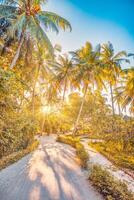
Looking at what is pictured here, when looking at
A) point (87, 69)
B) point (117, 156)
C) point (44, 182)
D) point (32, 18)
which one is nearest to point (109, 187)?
point (44, 182)

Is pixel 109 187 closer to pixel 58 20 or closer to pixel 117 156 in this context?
pixel 117 156

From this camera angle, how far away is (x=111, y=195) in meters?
6.85

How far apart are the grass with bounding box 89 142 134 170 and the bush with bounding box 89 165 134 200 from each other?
4.60m

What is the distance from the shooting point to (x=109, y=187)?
7172 millimetres

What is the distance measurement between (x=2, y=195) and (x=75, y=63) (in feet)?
71.1

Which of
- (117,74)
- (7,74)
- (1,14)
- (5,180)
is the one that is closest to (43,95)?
(117,74)

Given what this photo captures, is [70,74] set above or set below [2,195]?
above

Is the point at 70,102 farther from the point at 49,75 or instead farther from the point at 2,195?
the point at 2,195

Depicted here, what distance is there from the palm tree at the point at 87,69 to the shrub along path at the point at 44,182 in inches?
541

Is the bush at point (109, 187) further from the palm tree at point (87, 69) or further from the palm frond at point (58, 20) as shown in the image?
the palm tree at point (87, 69)

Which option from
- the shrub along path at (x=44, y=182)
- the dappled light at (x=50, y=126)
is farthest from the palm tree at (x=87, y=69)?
the shrub along path at (x=44, y=182)

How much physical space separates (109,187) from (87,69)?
726 inches

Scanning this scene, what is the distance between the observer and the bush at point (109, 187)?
21.9 ft

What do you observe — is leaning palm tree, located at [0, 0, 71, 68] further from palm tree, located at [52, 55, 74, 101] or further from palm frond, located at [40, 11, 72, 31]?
palm tree, located at [52, 55, 74, 101]
